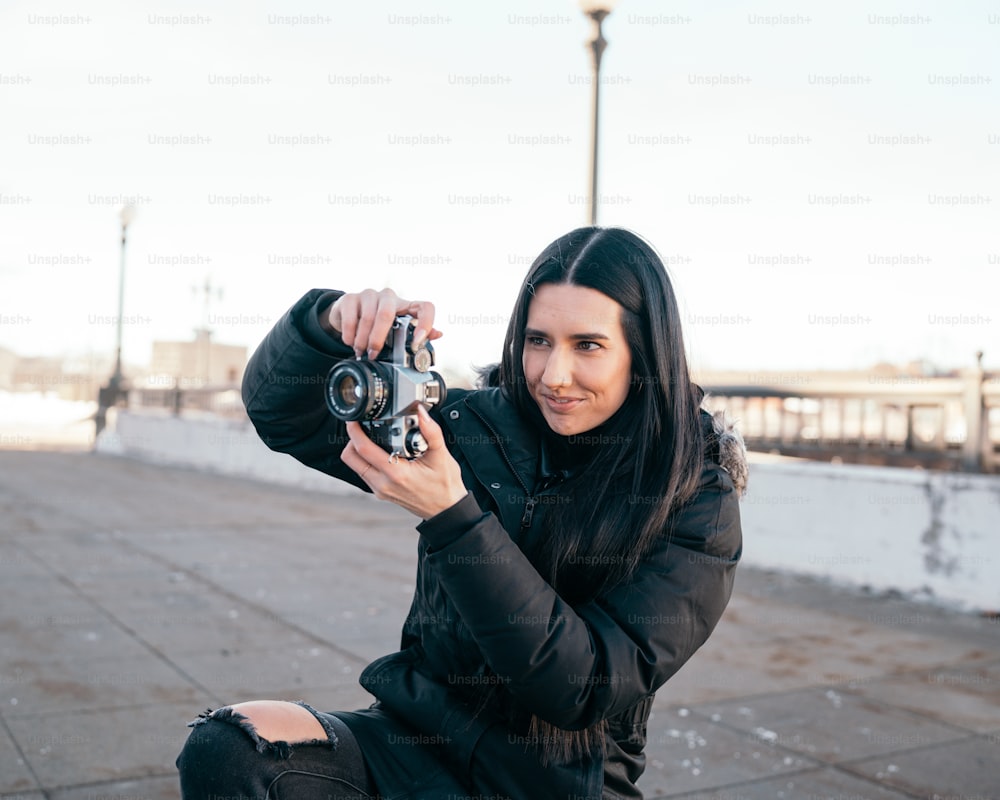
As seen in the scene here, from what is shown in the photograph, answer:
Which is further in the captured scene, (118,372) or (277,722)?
(118,372)

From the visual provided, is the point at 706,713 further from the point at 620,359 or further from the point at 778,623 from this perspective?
the point at 620,359

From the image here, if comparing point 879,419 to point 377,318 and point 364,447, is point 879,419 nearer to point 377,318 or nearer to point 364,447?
point 377,318

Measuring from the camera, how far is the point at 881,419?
9008 millimetres

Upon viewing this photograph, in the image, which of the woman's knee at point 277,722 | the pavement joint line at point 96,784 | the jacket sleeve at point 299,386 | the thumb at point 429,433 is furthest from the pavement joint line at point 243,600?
the thumb at point 429,433

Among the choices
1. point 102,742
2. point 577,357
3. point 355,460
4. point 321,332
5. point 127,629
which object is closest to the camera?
point 355,460

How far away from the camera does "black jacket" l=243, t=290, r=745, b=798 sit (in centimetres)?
167

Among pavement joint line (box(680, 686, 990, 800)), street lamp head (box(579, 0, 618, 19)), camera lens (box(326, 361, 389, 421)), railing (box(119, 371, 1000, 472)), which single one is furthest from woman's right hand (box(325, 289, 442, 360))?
street lamp head (box(579, 0, 618, 19))

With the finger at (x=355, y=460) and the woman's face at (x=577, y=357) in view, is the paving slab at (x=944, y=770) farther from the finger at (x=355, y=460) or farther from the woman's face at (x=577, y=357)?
the finger at (x=355, y=460)

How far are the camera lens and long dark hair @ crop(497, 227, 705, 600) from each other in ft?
1.51

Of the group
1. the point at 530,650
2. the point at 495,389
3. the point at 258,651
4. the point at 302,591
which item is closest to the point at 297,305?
the point at 495,389

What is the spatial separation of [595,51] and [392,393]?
7.03m

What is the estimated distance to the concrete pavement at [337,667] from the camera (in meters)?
3.58

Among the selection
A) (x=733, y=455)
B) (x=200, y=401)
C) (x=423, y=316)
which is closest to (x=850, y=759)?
(x=733, y=455)

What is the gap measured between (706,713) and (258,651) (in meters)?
2.20
